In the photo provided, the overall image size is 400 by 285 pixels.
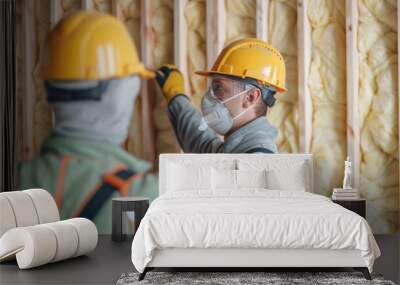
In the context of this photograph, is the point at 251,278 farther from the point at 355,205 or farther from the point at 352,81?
the point at 352,81

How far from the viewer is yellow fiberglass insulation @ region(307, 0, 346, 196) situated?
5.84 m

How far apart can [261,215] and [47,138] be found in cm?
282

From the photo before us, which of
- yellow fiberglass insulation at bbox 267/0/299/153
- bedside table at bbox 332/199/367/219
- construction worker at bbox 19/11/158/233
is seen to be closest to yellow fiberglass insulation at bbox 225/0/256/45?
yellow fiberglass insulation at bbox 267/0/299/153

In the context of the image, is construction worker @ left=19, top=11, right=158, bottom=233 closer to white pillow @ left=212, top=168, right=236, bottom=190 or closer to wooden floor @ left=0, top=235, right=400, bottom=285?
white pillow @ left=212, top=168, right=236, bottom=190

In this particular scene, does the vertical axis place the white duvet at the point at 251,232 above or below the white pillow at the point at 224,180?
below

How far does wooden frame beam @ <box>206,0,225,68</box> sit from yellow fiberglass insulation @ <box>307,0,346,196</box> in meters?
0.86

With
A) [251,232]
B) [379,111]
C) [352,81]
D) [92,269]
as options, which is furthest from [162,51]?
[251,232]

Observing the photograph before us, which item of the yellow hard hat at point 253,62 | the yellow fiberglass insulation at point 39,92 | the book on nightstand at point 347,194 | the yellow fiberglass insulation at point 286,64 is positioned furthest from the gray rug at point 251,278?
the yellow fiberglass insulation at point 39,92

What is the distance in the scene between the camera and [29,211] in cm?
457

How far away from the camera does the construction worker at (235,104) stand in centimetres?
573

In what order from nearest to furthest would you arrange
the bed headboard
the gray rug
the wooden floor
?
the gray rug
the wooden floor
the bed headboard

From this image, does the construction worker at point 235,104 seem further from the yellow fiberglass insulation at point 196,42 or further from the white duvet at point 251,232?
the white duvet at point 251,232

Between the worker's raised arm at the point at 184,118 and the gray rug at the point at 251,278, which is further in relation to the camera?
the worker's raised arm at the point at 184,118

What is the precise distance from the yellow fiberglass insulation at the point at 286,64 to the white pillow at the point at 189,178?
0.88 meters
